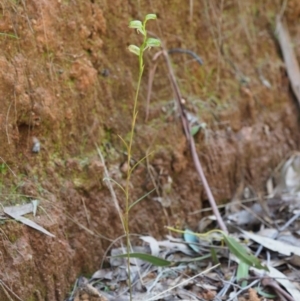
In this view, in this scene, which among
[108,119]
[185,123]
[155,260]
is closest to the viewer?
[155,260]

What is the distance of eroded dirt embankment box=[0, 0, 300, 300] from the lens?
4.93 feet

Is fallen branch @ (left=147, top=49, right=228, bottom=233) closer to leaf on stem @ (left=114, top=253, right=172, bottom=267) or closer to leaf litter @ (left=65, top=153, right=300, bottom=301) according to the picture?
leaf litter @ (left=65, top=153, right=300, bottom=301)

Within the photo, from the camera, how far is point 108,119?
181cm

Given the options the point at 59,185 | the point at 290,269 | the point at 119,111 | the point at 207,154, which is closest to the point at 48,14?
the point at 119,111

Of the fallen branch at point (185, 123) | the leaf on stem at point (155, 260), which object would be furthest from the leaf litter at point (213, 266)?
the fallen branch at point (185, 123)

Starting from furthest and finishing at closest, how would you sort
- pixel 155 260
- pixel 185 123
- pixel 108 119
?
1. pixel 185 123
2. pixel 108 119
3. pixel 155 260

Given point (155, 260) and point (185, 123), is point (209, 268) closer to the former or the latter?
point (155, 260)

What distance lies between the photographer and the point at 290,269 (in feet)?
5.58

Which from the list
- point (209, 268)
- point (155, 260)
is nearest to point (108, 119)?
point (155, 260)

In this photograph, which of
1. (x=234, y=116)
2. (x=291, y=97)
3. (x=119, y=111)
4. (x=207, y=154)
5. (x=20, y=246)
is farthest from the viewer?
(x=291, y=97)

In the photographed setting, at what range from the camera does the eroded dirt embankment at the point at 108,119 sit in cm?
150

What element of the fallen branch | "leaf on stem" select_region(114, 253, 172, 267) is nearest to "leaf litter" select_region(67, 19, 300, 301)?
"leaf on stem" select_region(114, 253, 172, 267)

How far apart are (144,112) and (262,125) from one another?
748 mm

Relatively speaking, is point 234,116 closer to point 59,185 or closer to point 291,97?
point 291,97
